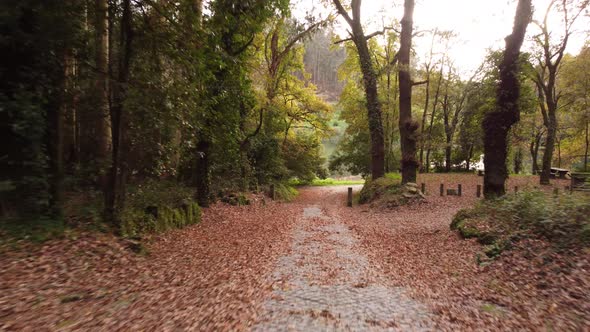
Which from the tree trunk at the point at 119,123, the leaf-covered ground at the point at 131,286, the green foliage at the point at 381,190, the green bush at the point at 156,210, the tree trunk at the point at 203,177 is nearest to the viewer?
the leaf-covered ground at the point at 131,286

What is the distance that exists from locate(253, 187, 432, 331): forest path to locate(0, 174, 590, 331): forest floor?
0.05 ft

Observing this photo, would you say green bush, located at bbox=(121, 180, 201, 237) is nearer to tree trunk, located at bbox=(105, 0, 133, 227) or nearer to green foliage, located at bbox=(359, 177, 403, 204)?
tree trunk, located at bbox=(105, 0, 133, 227)

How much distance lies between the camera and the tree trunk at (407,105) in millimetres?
12625

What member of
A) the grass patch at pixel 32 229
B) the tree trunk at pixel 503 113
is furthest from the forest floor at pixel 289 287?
the tree trunk at pixel 503 113

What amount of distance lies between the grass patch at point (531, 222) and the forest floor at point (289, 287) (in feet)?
0.89

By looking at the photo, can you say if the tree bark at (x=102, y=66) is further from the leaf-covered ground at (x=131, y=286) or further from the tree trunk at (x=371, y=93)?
the tree trunk at (x=371, y=93)

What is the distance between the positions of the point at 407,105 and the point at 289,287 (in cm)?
1083

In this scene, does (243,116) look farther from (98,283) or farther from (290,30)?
Answer: (98,283)

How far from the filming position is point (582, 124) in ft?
67.7

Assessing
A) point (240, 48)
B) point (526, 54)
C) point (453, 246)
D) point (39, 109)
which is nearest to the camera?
point (39, 109)

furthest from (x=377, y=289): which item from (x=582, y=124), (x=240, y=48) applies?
(x=582, y=124)

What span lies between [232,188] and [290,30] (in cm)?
771

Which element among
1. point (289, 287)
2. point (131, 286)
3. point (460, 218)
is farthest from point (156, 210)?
point (460, 218)

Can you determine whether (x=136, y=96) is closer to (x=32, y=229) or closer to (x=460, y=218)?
(x=32, y=229)
